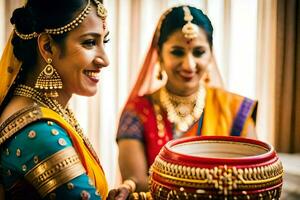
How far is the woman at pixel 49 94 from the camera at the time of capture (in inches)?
40.2

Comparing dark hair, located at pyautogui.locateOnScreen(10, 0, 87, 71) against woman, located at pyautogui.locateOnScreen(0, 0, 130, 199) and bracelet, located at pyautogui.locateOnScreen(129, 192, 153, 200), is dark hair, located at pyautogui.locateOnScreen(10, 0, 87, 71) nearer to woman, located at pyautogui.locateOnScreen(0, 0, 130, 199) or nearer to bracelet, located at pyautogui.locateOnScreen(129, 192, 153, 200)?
woman, located at pyautogui.locateOnScreen(0, 0, 130, 199)

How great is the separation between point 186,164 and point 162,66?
862mm

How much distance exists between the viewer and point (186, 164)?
83cm

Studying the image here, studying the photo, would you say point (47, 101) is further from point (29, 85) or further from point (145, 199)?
point (145, 199)

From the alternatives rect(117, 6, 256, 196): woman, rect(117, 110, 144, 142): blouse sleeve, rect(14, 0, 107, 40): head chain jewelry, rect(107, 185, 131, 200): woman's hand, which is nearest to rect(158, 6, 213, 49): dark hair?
rect(117, 6, 256, 196): woman

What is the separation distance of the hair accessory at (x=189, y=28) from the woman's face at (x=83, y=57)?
0.42 m

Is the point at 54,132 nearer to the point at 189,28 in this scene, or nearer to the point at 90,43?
the point at 90,43

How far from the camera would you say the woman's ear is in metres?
1.16

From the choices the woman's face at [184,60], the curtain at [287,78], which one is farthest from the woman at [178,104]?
the curtain at [287,78]

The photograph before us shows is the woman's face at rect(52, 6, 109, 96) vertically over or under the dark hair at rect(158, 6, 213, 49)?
under

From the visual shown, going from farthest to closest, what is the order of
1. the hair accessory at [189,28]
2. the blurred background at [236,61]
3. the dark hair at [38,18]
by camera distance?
1. the blurred background at [236,61]
2. the hair accessory at [189,28]
3. the dark hair at [38,18]

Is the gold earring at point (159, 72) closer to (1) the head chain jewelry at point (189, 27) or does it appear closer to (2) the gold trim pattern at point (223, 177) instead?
(1) the head chain jewelry at point (189, 27)

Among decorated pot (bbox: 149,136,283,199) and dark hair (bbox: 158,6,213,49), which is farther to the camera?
dark hair (bbox: 158,6,213,49)

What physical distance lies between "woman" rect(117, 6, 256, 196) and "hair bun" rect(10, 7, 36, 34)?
23.0 inches
